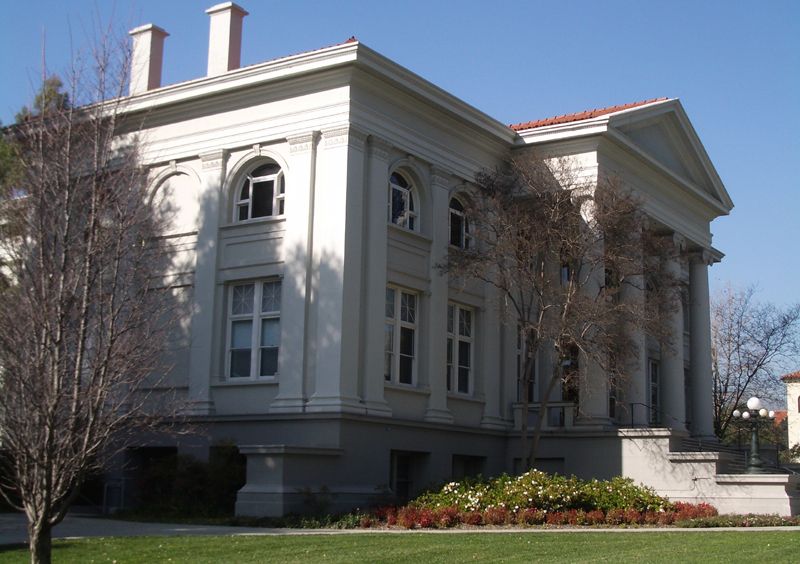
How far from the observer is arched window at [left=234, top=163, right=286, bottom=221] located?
2761 cm

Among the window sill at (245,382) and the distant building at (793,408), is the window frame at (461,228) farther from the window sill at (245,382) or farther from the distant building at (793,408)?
the distant building at (793,408)

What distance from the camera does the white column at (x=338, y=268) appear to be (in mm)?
25297

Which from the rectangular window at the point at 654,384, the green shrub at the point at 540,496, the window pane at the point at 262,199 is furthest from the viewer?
the rectangular window at the point at 654,384

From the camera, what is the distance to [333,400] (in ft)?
82.2

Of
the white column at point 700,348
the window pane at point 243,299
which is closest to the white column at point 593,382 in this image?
the window pane at point 243,299

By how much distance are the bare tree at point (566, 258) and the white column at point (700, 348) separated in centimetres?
993

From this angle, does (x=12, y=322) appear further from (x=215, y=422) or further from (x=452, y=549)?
(x=215, y=422)

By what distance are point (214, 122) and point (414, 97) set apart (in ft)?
17.7

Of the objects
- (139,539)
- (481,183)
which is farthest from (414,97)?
(139,539)

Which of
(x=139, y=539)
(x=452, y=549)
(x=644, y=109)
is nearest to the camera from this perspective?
(x=452, y=549)

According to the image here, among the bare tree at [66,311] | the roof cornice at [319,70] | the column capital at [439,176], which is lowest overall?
the bare tree at [66,311]

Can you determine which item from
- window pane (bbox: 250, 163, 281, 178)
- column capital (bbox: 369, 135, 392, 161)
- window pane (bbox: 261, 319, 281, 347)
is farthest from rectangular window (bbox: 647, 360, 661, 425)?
window pane (bbox: 250, 163, 281, 178)

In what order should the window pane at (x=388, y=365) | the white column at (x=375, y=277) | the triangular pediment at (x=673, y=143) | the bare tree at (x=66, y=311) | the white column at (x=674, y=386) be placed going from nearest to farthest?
1. the bare tree at (x=66, y=311)
2. the white column at (x=375, y=277)
3. the window pane at (x=388, y=365)
4. the triangular pediment at (x=673, y=143)
5. the white column at (x=674, y=386)

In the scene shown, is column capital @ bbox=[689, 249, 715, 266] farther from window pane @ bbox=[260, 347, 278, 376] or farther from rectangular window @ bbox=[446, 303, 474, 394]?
window pane @ bbox=[260, 347, 278, 376]
